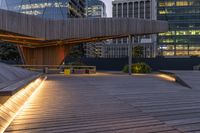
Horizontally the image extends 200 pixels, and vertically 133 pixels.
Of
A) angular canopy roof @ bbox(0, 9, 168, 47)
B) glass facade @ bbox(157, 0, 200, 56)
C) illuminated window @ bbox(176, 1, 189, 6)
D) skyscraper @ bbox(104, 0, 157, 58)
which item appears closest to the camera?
angular canopy roof @ bbox(0, 9, 168, 47)

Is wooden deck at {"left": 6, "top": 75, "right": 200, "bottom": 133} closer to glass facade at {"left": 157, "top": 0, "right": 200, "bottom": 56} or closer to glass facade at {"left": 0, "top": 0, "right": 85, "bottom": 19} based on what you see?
glass facade at {"left": 0, "top": 0, "right": 85, "bottom": 19}

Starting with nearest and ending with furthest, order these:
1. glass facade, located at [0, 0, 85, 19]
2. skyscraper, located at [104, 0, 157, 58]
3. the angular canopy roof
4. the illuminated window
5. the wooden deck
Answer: the wooden deck, the angular canopy roof, glass facade, located at [0, 0, 85, 19], the illuminated window, skyscraper, located at [104, 0, 157, 58]

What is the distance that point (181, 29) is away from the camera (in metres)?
120

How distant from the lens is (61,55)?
104 ft

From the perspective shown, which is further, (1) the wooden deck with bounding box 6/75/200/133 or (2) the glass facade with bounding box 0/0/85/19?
(2) the glass facade with bounding box 0/0/85/19

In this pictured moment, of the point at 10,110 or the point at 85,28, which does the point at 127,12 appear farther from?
the point at 10,110

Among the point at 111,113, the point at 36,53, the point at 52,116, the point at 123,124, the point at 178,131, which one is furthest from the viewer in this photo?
the point at 36,53

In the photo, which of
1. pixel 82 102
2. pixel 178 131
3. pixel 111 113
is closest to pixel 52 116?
pixel 111 113

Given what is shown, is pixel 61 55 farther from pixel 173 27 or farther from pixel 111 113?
pixel 173 27

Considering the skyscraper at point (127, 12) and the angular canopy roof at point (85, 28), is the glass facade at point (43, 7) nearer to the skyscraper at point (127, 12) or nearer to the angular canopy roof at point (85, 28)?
the skyscraper at point (127, 12)

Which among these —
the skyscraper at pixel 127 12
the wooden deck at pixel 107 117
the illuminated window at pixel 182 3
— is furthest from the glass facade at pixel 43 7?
the wooden deck at pixel 107 117

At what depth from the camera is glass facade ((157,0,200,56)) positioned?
117750mm

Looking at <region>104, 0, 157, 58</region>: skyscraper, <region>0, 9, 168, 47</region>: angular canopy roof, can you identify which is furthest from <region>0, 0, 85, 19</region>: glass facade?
<region>0, 9, 168, 47</region>: angular canopy roof

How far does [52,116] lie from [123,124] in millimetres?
1880
